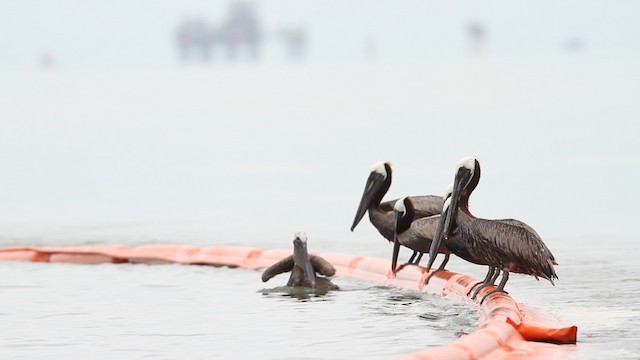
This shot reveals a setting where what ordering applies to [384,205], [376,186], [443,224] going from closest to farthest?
[443,224], [384,205], [376,186]

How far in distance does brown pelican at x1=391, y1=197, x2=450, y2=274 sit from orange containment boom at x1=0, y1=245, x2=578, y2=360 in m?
0.26

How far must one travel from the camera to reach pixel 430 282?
12867 mm

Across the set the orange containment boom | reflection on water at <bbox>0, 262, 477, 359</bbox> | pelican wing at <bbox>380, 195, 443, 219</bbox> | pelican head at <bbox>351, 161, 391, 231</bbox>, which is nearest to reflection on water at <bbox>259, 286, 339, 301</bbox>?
reflection on water at <bbox>0, 262, 477, 359</bbox>

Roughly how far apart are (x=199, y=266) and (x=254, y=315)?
457cm

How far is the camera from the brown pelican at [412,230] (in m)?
12.6

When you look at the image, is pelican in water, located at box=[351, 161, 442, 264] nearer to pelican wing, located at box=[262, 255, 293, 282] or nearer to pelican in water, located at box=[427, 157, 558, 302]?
pelican wing, located at box=[262, 255, 293, 282]

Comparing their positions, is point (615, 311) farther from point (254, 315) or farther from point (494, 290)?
point (254, 315)

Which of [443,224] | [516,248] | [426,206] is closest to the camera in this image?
[516,248]

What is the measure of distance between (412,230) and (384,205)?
1427mm

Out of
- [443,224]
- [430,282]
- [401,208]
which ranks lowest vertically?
[430,282]

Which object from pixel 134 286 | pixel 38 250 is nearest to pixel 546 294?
pixel 134 286

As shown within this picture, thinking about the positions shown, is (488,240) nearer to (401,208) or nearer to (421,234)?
(421,234)

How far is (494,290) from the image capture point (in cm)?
1102

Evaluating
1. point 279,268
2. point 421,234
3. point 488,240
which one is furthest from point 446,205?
point 279,268
